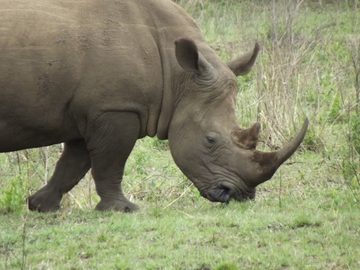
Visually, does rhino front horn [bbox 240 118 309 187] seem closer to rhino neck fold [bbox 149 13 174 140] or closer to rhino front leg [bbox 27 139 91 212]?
rhino neck fold [bbox 149 13 174 140]

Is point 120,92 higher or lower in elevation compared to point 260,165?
higher

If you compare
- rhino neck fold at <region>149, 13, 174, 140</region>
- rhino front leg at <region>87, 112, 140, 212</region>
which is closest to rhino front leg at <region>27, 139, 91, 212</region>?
rhino front leg at <region>87, 112, 140, 212</region>

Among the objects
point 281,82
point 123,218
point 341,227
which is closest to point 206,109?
point 123,218

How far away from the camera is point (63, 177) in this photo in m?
8.38

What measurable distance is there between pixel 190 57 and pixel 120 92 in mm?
689

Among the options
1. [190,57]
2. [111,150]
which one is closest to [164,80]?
[190,57]

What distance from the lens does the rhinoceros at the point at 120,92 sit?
7.44 meters

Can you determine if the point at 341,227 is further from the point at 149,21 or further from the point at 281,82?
the point at 281,82

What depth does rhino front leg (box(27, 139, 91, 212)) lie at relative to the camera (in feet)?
27.4

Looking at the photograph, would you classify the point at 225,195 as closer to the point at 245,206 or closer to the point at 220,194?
the point at 220,194

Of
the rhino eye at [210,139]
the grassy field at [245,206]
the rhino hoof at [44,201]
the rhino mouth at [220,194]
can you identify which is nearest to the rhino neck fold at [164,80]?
the rhino eye at [210,139]

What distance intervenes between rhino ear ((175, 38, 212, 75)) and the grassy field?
3.99 ft

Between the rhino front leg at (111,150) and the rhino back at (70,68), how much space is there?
9 centimetres

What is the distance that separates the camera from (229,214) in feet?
24.3
